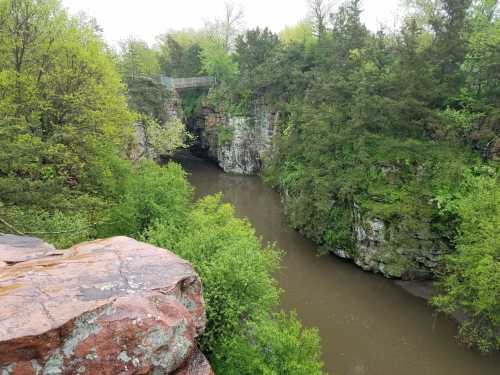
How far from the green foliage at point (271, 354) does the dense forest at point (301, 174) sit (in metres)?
0.04

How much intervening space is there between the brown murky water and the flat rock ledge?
818cm

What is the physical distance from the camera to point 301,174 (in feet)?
71.5

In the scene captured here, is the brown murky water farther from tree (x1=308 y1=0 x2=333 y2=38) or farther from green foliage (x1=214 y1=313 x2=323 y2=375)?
tree (x1=308 y1=0 x2=333 y2=38)

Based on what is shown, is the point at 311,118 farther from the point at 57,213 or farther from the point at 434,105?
the point at 57,213

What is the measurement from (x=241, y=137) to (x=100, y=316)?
102 ft

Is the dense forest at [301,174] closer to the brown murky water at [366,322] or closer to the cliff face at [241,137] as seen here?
the brown murky water at [366,322]

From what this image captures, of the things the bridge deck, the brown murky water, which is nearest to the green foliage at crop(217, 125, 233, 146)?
the bridge deck

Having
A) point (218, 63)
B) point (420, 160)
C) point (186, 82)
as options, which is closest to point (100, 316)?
point (420, 160)

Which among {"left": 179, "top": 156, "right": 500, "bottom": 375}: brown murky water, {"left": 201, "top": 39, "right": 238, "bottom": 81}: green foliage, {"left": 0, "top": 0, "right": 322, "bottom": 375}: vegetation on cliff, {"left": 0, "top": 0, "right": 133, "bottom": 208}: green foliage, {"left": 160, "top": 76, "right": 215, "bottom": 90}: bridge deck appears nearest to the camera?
{"left": 0, "top": 0, "right": 322, "bottom": 375}: vegetation on cliff

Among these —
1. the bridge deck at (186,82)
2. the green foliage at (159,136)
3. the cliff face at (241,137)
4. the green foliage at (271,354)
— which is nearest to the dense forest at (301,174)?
the green foliage at (271,354)

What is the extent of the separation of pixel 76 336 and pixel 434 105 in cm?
1852

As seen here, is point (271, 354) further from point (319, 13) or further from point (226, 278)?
point (319, 13)

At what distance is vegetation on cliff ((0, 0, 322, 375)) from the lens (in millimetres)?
9375

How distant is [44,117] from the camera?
48.7 ft
